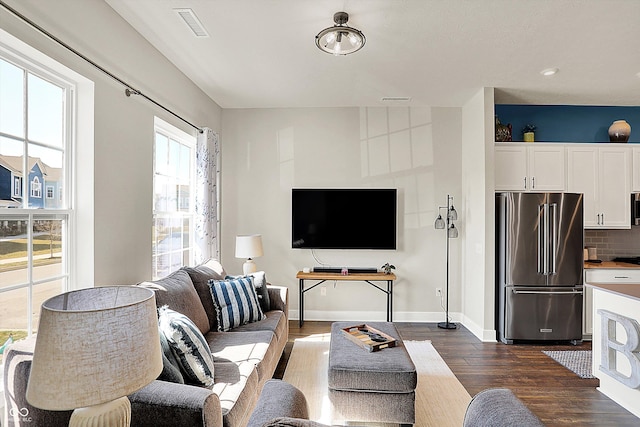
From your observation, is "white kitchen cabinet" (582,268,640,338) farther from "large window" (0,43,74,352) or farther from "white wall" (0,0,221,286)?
"large window" (0,43,74,352)

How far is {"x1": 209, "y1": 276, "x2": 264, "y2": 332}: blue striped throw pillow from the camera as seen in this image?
3.08m

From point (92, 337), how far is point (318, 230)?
3.83m

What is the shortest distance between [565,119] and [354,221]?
3.03m

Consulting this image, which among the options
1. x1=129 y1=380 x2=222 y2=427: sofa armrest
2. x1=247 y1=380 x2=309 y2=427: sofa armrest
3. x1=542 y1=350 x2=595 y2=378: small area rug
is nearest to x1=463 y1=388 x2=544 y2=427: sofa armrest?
x1=247 y1=380 x2=309 y2=427: sofa armrest

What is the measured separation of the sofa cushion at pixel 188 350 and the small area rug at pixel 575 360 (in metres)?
3.22

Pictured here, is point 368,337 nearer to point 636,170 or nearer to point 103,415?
point 103,415

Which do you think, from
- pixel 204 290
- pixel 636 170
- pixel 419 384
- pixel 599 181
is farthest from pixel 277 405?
pixel 636 170

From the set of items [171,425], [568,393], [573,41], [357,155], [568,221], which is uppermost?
[573,41]

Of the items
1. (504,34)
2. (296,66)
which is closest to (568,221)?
(504,34)

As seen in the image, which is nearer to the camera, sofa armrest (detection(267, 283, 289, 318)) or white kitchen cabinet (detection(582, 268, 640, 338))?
sofa armrest (detection(267, 283, 289, 318))

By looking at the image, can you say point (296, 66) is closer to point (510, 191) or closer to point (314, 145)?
point (314, 145)

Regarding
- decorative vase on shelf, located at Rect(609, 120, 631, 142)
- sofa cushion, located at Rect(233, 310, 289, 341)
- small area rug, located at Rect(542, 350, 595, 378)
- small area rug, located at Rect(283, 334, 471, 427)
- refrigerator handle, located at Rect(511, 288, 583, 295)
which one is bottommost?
small area rug, located at Rect(542, 350, 595, 378)

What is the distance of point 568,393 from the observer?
2.98 m

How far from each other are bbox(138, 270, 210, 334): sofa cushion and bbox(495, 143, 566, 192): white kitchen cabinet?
11.6ft
